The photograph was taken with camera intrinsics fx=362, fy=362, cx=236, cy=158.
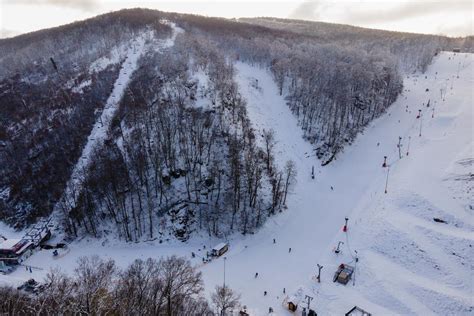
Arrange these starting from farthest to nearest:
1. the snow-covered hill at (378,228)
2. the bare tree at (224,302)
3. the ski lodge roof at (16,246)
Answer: the ski lodge roof at (16,246) < the snow-covered hill at (378,228) < the bare tree at (224,302)

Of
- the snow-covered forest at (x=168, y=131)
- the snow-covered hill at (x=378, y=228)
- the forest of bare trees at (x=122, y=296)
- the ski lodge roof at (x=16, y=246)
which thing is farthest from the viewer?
the snow-covered forest at (x=168, y=131)

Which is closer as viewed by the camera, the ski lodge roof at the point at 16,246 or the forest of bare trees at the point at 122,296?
the forest of bare trees at the point at 122,296

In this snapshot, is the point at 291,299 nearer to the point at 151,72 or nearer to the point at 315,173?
the point at 315,173

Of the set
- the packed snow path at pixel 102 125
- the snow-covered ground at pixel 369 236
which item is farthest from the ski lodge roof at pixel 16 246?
the packed snow path at pixel 102 125

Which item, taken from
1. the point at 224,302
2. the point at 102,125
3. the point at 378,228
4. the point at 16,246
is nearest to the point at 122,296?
the point at 224,302

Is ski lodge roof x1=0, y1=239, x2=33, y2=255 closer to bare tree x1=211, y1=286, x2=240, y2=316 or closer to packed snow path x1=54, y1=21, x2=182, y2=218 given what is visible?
packed snow path x1=54, y1=21, x2=182, y2=218

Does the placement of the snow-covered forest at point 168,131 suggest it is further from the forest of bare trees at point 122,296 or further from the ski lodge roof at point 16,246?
the forest of bare trees at point 122,296

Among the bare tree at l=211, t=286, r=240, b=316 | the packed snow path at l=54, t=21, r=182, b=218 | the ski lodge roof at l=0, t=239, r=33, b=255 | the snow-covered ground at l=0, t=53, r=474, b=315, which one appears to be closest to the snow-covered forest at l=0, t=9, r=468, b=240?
the packed snow path at l=54, t=21, r=182, b=218

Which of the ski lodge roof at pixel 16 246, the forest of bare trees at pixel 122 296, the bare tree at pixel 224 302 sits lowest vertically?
the ski lodge roof at pixel 16 246
